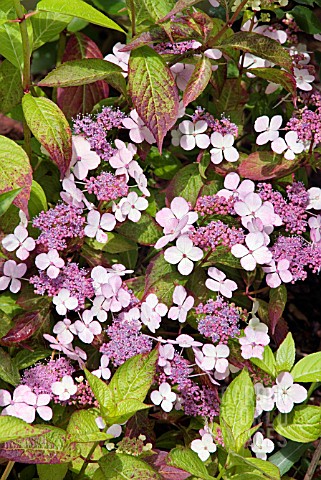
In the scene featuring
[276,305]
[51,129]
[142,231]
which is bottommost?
[276,305]

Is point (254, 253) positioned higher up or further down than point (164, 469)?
higher up

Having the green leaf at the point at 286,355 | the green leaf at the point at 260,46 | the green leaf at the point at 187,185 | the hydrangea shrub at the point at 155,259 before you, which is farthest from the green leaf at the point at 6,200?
the green leaf at the point at 286,355

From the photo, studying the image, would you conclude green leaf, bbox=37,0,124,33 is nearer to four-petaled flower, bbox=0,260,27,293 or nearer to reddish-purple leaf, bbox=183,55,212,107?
reddish-purple leaf, bbox=183,55,212,107

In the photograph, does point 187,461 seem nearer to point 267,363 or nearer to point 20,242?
point 267,363

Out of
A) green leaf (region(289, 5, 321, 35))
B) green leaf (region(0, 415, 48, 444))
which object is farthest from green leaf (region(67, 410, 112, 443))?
green leaf (region(289, 5, 321, 35))

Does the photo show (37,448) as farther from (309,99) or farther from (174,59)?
(309,99)

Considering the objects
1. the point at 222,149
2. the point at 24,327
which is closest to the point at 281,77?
the point at 222,149
